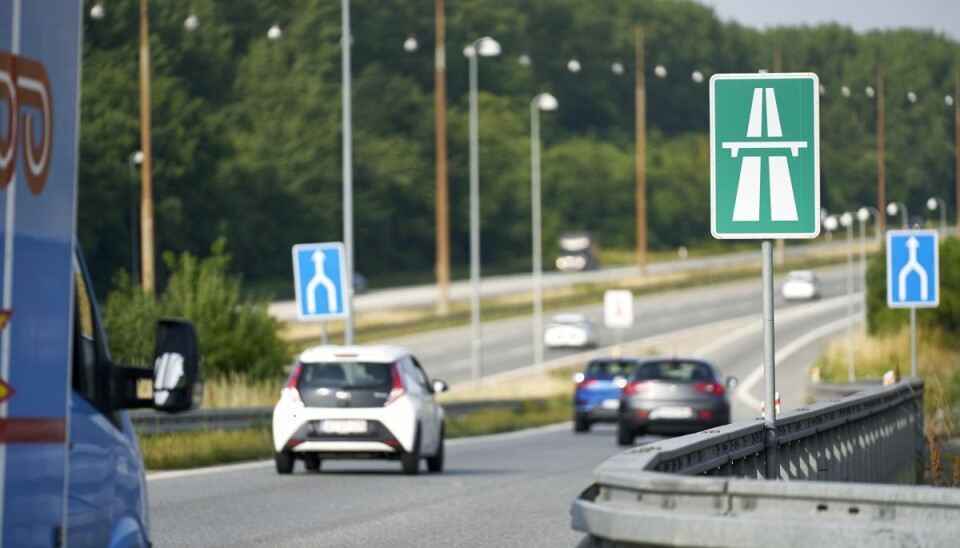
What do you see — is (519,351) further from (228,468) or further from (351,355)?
(351,355)

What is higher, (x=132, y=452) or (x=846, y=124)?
(x=846, y=124)

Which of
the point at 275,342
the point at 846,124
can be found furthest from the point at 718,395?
the point at 846,124

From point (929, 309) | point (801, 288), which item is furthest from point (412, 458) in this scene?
point (801, 288)

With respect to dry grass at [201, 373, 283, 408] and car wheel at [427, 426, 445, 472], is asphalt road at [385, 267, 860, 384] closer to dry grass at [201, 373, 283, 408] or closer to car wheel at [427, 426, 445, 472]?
dry grass at [201, 373, 283, 408]

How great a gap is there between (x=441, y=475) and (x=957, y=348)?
116 ft

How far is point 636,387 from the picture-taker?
105 ft

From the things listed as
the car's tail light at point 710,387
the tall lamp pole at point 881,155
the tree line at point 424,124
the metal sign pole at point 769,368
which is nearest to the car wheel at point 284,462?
the car's tail light at point 710,387

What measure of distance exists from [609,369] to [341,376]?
19.1 m

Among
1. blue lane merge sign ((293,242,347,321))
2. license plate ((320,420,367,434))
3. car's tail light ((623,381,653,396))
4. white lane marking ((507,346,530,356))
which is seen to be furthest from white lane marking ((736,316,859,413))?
license plate ((320,420,367,434))

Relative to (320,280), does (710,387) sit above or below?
below

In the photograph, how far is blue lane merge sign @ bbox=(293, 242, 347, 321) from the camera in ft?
95.8

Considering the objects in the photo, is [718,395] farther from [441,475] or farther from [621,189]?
[621,189]

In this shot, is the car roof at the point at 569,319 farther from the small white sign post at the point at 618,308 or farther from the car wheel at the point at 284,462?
the car wheel at the point at 284,462

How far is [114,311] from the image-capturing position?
33812 millimetres
